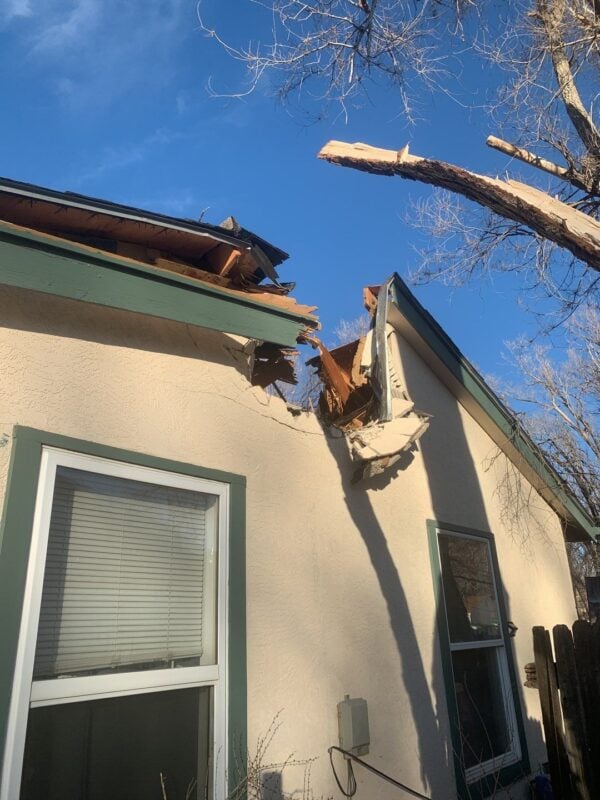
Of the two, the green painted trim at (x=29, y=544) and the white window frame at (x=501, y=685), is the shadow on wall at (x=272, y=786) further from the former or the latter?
the white window frame at (x=501, y=685)

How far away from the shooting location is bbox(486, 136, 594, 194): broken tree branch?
4137mm

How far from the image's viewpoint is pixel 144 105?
727cm

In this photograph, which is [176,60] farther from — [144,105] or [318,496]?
[318,496]

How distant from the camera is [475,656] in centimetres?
506

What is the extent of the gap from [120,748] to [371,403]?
283cm

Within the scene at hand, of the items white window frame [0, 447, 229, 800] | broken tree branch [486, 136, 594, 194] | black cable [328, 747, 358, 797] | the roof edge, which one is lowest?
black cable [328, 747, 358, 797]

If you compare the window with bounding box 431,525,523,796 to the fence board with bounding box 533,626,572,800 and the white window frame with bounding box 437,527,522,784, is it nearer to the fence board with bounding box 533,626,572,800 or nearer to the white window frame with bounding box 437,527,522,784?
the white window frame with bounding box 437,527,522,784

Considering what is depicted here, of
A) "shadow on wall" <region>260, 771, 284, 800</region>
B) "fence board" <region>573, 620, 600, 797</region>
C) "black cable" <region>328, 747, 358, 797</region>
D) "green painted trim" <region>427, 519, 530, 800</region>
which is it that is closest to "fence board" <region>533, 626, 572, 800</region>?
"fence board" <region>573, 620, 600, 797</region>

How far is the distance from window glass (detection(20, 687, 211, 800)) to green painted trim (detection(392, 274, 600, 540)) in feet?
12.3

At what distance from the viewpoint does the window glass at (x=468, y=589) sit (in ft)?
16.4

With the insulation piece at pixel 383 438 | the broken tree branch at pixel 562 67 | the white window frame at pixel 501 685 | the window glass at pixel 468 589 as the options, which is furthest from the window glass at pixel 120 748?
the broken tree branch at pixel 562 67

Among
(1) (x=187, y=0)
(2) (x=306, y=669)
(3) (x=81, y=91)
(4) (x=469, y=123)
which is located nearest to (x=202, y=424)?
(2) (x=306, y=669)

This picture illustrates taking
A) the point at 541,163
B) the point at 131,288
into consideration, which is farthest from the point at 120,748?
the point at 541,163

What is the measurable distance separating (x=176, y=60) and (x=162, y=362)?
4922 millimetres
